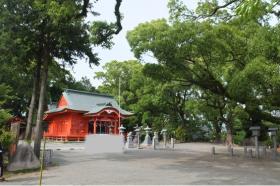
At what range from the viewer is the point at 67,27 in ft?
53.4

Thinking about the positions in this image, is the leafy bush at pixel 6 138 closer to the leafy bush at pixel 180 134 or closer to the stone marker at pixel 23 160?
the stone marker at pixel 23 160

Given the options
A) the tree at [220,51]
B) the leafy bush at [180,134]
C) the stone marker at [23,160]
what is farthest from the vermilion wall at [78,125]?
the stone marker at [23,160]

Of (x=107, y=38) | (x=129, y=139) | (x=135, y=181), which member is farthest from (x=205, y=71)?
(x=129, y=139)

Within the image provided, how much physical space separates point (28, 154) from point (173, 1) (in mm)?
9611

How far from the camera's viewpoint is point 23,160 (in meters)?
14.4

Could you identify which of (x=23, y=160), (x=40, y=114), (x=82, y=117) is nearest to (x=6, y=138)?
(x=23, y=160)

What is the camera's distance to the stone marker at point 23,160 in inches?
556

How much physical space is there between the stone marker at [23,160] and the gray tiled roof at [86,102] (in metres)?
21.4

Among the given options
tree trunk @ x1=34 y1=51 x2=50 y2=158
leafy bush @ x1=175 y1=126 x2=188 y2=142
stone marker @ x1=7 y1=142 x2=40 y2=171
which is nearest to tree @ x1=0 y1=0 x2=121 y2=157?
tree trunk @ x1=34 y1=51 x2=50 y2=158

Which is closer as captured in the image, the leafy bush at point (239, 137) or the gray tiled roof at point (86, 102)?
the leafy bush at point (239, 137)

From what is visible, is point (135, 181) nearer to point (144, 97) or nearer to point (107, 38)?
point (107, 38)

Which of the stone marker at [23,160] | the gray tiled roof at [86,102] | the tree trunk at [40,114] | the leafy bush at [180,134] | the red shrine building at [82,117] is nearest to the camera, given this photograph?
the stone marker at [23,160]

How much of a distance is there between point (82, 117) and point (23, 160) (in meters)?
23.1

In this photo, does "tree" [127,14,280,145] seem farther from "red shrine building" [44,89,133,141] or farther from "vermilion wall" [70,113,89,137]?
"vermilion wall" [70,113,89,137]
